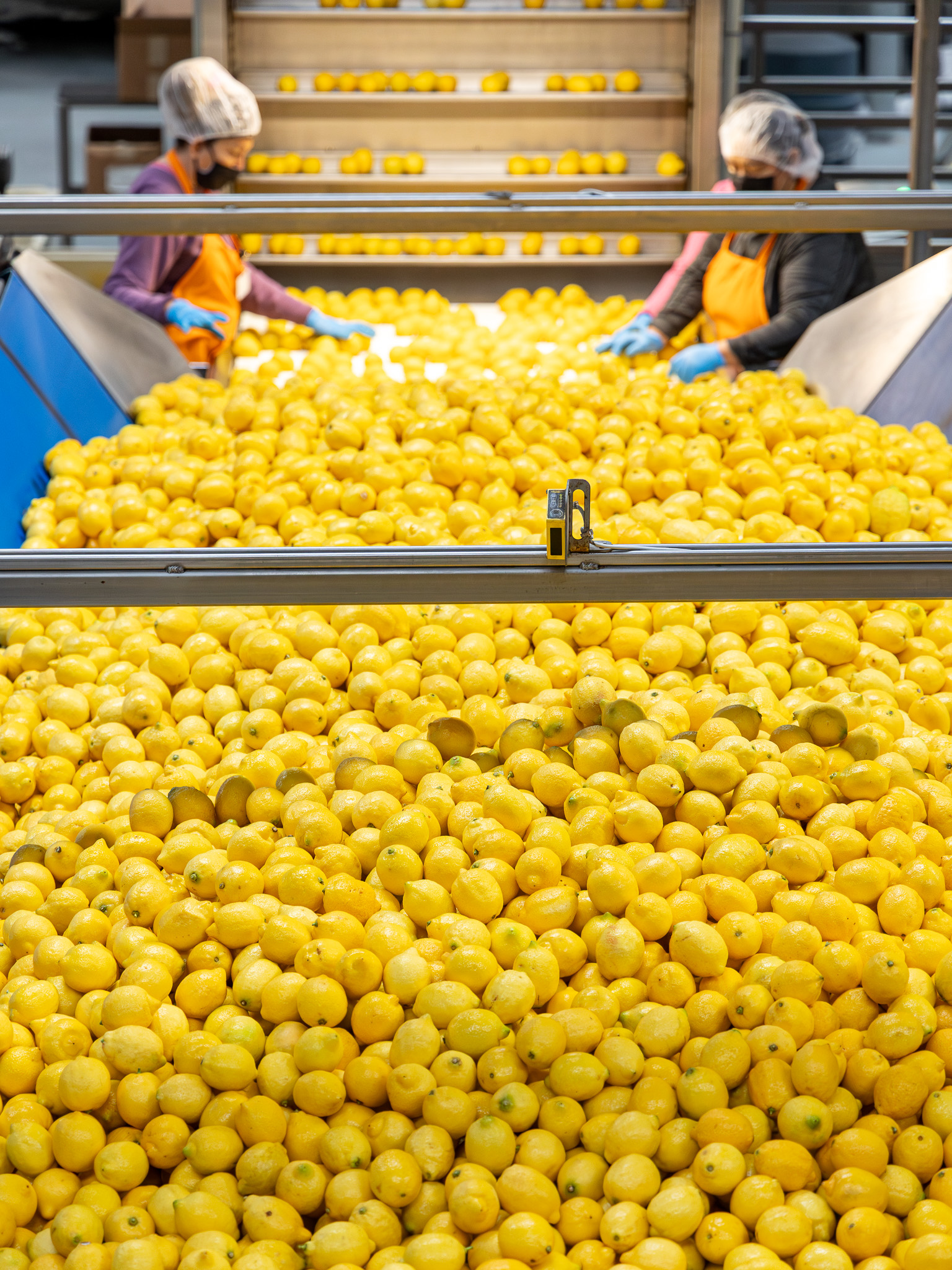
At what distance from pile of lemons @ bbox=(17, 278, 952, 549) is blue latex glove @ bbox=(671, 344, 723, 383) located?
1.06 meters

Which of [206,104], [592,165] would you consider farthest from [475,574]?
[592,165]

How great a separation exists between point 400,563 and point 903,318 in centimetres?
281

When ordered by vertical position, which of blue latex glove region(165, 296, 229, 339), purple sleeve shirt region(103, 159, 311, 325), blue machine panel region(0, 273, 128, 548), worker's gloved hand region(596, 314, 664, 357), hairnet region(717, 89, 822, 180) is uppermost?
hairnet region(717, 89, 822, 180)

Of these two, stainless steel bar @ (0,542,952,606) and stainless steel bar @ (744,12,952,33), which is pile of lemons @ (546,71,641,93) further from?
stainless steel bar @ (0,542,952,606)

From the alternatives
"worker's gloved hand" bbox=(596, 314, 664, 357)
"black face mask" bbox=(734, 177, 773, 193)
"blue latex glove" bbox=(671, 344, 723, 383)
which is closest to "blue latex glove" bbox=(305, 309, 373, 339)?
"worker's gloved hand" bbox=(596, 314, 664, 357)

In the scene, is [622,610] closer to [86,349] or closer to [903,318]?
[903,318]

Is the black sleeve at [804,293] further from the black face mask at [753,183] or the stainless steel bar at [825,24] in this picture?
the stainless steel bar at [825,24]

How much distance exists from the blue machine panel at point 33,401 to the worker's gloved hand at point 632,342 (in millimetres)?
2145

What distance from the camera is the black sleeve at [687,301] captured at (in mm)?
5223

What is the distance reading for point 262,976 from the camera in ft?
5.46

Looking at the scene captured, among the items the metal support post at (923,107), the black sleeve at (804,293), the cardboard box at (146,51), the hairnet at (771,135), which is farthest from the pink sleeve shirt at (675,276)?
the cardboard box at (146,51)

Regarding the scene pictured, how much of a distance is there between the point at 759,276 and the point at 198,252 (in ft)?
7.86

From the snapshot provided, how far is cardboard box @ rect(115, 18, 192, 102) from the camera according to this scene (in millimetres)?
8250

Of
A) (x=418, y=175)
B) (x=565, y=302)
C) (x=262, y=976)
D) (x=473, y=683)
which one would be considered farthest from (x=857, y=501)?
(x=418, y=175)
